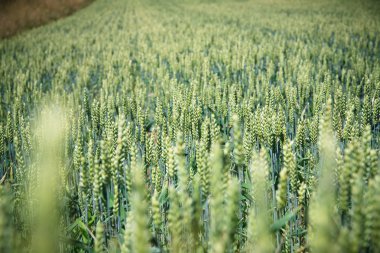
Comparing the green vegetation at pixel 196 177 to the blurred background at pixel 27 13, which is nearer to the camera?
the green vegetation at pixel 196 177

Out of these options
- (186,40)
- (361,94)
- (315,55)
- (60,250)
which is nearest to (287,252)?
(60,250)

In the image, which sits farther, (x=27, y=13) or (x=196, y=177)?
(x=27, y=13)

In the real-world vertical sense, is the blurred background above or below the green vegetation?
above

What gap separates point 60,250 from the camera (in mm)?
1684

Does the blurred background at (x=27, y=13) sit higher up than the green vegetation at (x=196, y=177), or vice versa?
the blurred background at (x=27, y=13)

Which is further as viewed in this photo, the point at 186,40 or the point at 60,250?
the point at 186,40

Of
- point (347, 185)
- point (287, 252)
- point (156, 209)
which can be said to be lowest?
point (287, 252)

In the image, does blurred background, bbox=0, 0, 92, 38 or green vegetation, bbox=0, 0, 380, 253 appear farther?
blurred background, bbox=0, 0, 92, 38

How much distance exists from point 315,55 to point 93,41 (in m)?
7.94

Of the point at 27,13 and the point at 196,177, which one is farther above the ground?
the point at 27,13

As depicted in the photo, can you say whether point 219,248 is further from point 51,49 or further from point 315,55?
point 51,49

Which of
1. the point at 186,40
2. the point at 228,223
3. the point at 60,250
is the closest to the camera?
the point at 228,223

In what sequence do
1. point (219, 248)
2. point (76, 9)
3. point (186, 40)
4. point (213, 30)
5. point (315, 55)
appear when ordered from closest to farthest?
point (219, 248), point (315, 55), point (186, 40), point (213, 30), point (76, 9)

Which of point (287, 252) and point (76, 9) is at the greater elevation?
point (76, 9)
